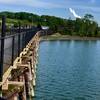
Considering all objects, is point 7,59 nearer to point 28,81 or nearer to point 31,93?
point 28,81

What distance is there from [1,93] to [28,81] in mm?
16451

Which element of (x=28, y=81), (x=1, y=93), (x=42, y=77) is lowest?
(x=42, y=77)

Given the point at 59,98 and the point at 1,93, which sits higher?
the point at 1,93

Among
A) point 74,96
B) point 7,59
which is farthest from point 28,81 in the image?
point 7,59

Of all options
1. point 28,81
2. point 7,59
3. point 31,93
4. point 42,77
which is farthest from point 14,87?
point 42,77

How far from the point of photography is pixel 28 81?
2958 centimetres

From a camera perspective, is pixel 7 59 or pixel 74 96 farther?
pixel 74 96

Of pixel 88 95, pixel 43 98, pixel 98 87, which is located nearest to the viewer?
pixel 43 98

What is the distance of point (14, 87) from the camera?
1373cm

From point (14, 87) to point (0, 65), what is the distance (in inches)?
58.0

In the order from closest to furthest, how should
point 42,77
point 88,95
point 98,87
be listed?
point 88,95 < point 98,87 < point 42,77

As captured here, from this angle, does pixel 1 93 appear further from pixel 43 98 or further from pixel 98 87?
pixel 98 87

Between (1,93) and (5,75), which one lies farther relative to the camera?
(5,75)

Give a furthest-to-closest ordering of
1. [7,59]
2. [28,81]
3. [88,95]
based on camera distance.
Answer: [88,95]
[28,81]
[7,59]
